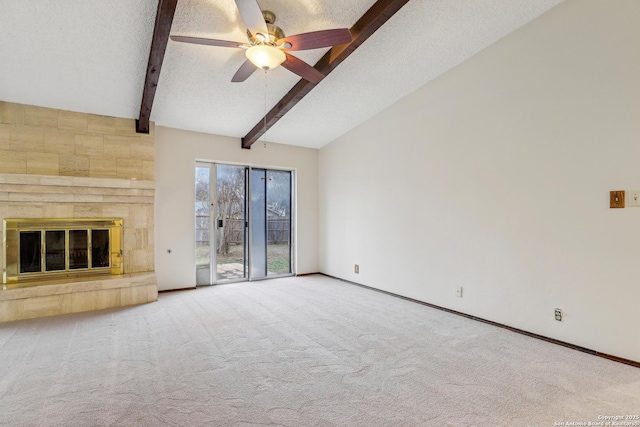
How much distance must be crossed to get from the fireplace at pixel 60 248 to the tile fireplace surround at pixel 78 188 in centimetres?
9

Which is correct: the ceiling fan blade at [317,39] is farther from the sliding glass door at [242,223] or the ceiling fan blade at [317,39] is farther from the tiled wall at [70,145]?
the sliding glass door at [242,223]

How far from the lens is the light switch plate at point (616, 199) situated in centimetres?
255

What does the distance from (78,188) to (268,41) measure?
3230mm

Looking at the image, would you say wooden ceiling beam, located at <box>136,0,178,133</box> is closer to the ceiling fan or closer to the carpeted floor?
the ceiling fan

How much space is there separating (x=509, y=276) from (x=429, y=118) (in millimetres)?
2090

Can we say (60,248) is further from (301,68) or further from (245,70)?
(301,68)

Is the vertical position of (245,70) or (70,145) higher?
(245,70)

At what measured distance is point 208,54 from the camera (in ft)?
11.0

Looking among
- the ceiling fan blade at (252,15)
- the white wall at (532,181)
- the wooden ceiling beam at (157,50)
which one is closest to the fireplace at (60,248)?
the wooden ceiling beam at (157,50)

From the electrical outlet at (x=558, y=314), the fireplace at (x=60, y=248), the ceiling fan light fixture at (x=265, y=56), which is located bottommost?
the electrical outlet at (x=558, y=314)

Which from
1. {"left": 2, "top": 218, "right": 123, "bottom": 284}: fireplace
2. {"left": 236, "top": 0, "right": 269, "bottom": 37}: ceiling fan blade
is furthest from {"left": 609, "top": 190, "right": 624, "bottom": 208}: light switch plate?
{"left": 2, "top": 218, "right": 123, "bottom": 284}: fireplace

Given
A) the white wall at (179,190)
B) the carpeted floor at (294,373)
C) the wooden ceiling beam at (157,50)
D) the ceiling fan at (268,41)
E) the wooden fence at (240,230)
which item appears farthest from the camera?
the wooden fence at (240,230)

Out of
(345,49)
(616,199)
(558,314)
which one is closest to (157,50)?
(345,49)

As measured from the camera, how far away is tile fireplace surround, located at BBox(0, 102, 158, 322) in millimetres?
3715
